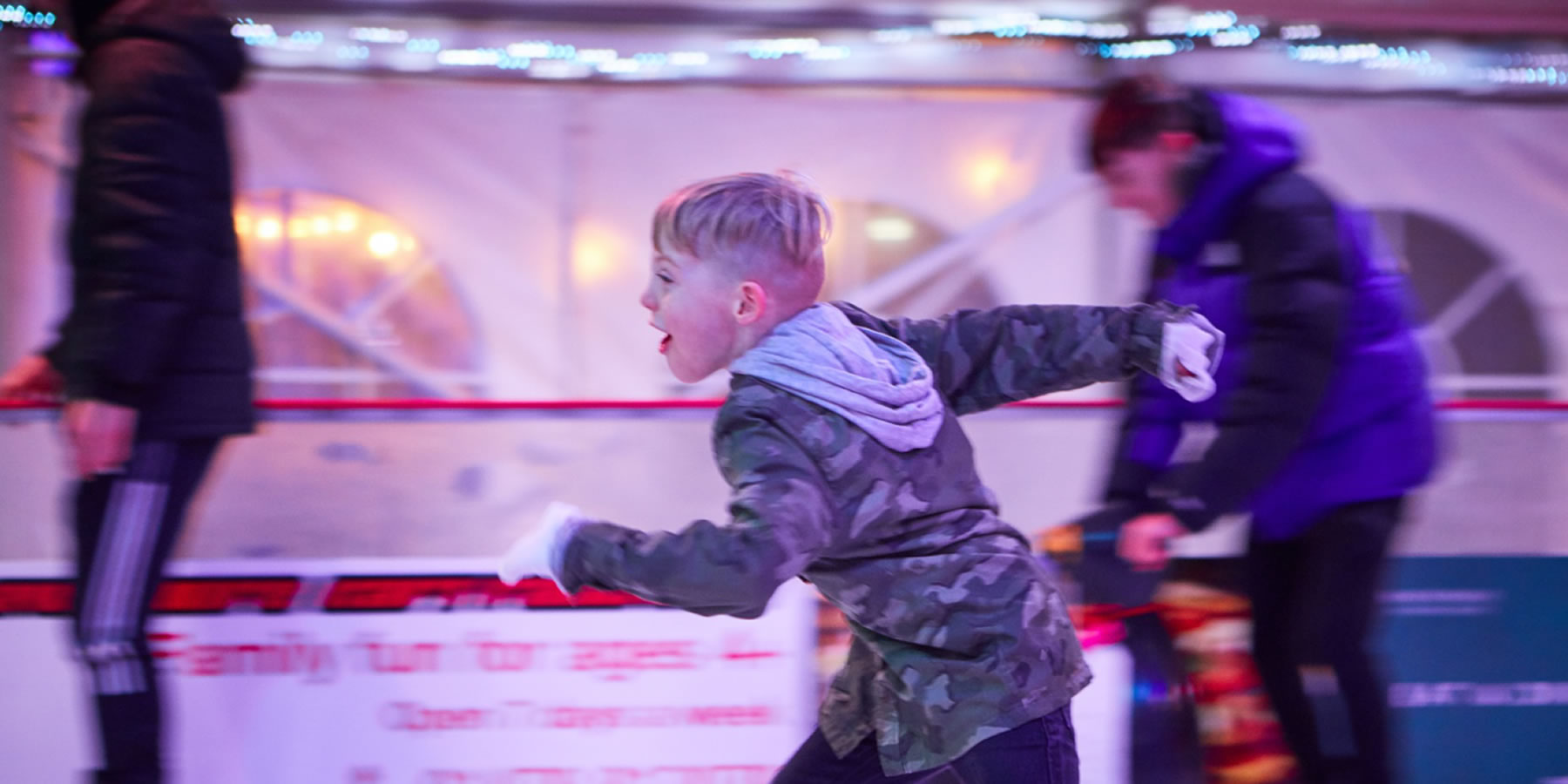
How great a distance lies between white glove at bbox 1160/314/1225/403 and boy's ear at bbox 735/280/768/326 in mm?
471

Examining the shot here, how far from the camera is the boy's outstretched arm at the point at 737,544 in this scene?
3.78 ft

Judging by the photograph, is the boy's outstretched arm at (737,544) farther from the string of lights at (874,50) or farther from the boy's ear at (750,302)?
the string of lights at (874,50)

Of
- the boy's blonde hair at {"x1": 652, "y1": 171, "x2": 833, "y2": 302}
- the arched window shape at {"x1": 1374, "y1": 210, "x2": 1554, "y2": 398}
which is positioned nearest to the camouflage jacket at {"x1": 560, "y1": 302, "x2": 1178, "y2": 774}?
the boy's blonde hair at {"x1": 652, "y1": 171, "x2": 833, "y2": 302}

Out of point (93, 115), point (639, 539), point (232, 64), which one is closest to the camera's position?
point (639, 539)

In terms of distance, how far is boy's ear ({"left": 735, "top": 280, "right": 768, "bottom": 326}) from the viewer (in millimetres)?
1312

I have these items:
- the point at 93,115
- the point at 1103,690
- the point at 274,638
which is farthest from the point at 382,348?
the point at 1103,690

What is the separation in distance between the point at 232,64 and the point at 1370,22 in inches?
135

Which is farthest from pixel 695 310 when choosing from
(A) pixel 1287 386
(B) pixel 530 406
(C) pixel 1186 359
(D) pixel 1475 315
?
(D) pixel 1475 315

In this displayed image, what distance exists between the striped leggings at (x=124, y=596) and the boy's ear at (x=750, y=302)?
1208 mm

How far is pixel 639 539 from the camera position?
3.98 ft

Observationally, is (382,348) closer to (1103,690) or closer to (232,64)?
(232,64)

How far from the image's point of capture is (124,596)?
6.49 ft

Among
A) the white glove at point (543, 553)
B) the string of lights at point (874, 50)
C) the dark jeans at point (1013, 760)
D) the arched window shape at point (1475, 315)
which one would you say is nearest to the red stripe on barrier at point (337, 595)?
the dark jeans at point (1013, 760)

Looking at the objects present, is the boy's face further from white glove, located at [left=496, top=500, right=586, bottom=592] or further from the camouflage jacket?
white glove, located at [left=496, top=500, right=586, bottom=592]
